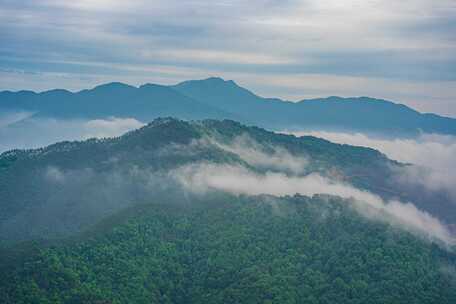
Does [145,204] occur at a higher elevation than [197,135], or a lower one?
lower

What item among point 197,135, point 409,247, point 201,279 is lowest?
point 201,279

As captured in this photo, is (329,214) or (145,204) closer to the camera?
(329,214)

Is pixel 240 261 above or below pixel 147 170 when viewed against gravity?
below

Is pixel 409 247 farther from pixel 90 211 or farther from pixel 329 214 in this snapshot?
pixel 90 211

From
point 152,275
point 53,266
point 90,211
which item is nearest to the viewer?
point 53,266

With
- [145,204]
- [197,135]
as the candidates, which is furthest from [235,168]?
[145,204]

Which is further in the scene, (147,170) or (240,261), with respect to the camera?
(147,170)

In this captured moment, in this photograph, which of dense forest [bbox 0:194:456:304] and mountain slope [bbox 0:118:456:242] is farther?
mountain slope [bbox 0:118:456:242]

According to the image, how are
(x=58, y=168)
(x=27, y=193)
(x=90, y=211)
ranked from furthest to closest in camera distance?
(x=58, y=168) → (x=27, y=193) → (x=90, y=211)
